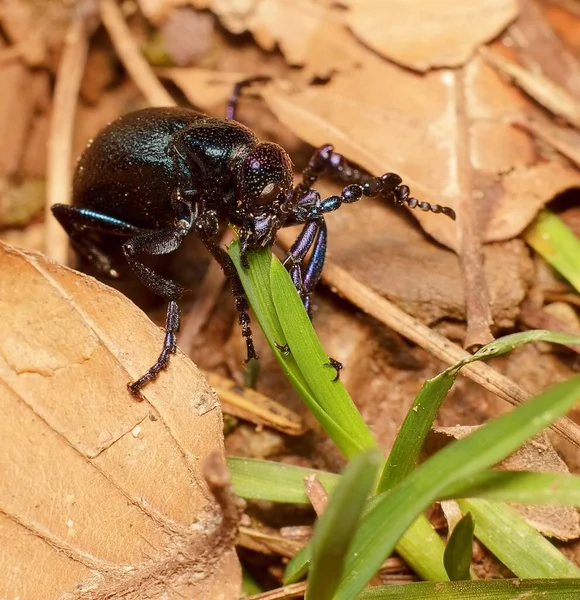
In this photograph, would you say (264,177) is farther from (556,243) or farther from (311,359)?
(556,243)

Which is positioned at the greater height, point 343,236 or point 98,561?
point 343,236

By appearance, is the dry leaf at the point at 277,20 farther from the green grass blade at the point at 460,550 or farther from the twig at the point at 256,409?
the green grass blade at the point at 460,550

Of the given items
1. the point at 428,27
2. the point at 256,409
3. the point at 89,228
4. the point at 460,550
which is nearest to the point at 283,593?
the point at 460,550

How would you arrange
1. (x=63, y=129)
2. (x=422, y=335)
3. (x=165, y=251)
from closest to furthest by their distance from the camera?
1. (x=422, y=335)
2. (x=165, y=251)
3. (x=63, y=129)

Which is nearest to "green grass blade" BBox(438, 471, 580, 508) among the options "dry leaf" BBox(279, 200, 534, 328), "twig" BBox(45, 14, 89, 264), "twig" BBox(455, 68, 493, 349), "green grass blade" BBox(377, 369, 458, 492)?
"green grass blade" BBox(377, 369, 458, 492)

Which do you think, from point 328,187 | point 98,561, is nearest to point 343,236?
point 328,187

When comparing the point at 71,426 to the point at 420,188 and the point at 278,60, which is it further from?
the point at 278,60
